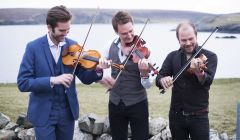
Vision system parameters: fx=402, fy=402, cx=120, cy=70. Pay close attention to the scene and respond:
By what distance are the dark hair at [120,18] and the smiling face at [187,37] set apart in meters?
0.53

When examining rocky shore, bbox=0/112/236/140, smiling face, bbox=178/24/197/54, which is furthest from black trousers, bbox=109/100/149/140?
rocky shore, bbox=0/112/236/140

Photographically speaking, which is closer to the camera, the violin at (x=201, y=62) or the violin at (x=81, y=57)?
the violin at (x=201, y=62)

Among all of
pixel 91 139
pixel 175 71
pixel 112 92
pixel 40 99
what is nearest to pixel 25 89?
pixel 40 99

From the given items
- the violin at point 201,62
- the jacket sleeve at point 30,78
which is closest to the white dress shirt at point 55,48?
the jacket sleeve at point 30,78

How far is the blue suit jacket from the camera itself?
11.0 feet

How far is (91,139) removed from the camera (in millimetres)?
5508

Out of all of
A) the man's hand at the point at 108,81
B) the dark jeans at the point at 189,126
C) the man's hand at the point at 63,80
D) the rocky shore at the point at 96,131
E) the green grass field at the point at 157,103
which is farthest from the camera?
the green grass field at the point at 157,103

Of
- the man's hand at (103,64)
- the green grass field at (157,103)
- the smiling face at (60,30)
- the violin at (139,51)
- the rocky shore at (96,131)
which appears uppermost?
the smiling face at (60,30)

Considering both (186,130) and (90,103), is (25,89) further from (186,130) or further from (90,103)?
(90,103)

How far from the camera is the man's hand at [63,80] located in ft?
10.7

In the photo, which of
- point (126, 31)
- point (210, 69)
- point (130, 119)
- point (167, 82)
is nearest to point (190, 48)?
point (210, 69)

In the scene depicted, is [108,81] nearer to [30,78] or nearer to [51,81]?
[51,81]

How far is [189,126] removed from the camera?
362 cm

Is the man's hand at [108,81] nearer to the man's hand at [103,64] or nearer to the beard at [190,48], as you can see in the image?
the man's hand at [103,64]
